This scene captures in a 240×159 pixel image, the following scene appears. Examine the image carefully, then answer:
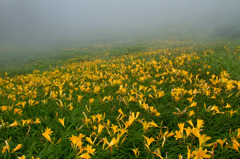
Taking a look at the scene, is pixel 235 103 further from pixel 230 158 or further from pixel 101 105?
pixel 101 105

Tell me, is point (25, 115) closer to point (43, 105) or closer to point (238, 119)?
point (43, 105)

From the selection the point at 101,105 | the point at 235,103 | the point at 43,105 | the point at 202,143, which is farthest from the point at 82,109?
the point at 235,103

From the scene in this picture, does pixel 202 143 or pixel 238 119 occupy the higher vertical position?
pixel 202 143

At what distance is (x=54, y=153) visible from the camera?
1.37 m

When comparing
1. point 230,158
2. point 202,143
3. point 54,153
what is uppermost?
point 202,143

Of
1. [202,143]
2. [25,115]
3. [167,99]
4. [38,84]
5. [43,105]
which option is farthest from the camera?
[38,84]

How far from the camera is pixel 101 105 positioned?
2334mm

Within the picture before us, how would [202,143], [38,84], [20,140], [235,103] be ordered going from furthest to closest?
[38,84] → [235,103] → [20,140] → [202,143]

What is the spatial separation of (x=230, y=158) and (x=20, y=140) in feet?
7.76

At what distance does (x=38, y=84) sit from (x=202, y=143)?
12.6ft

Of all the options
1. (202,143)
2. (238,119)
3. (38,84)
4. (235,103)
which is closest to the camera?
(202,143)

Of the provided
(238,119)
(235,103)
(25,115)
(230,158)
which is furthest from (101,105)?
(235,103)

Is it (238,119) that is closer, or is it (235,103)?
(238,119)

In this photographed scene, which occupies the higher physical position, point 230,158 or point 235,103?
point 235,103
